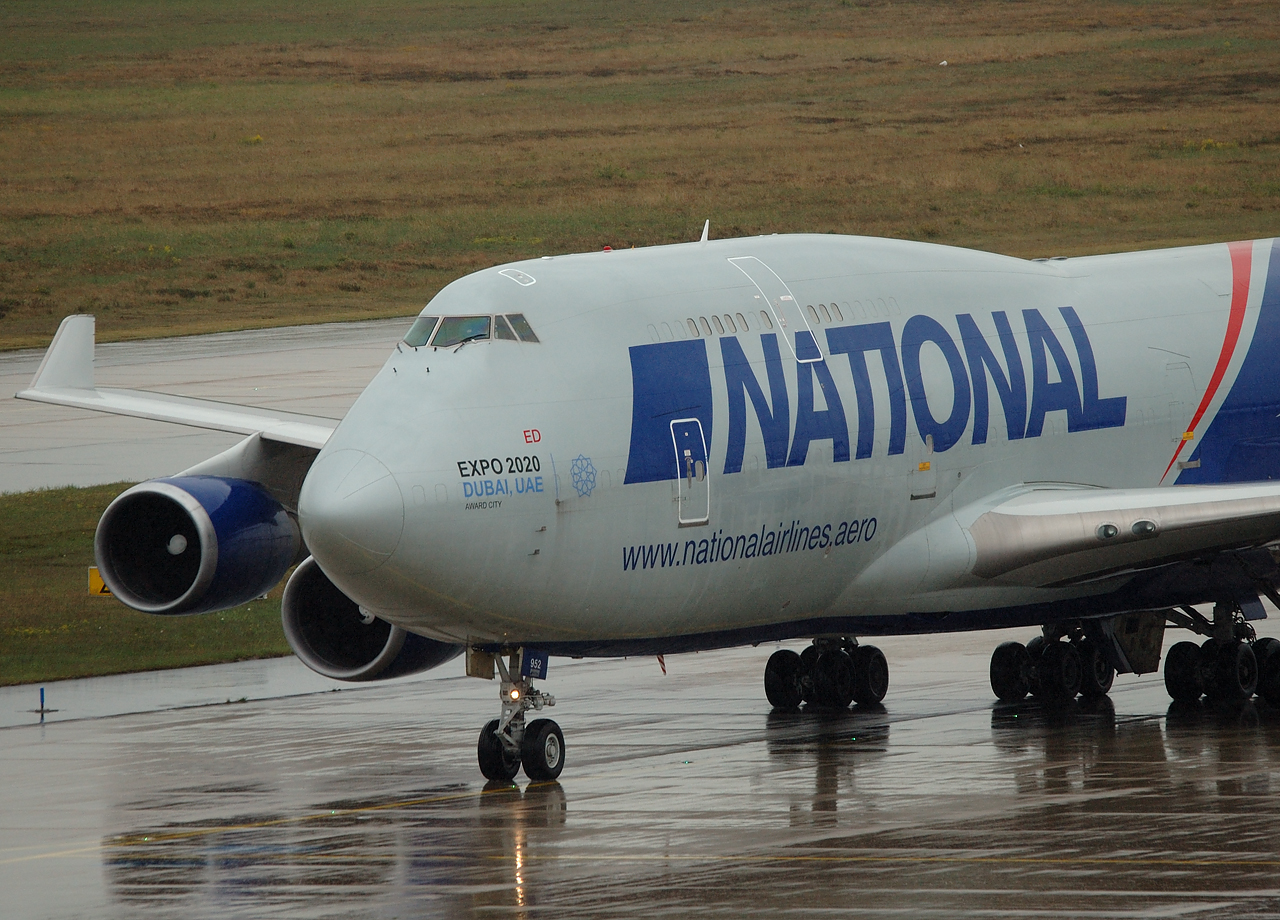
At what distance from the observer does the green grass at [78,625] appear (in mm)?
31203

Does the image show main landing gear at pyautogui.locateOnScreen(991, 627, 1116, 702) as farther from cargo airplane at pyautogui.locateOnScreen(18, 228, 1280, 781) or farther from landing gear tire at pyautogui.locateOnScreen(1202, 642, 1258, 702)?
landing gear tire at pyautogui.locateOnScreen(1202, 642, 1258, 702)

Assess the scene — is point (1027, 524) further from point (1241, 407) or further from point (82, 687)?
point (82, 687)

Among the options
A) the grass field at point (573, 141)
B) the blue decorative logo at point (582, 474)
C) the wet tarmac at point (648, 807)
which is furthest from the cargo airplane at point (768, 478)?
the grass field at point (573, 141)

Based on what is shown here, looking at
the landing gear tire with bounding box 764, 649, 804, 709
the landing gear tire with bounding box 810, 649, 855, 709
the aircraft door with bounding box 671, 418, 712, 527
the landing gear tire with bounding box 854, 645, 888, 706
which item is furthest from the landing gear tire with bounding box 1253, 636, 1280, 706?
the aircraft door with bounding box 671, 418, 712, 527

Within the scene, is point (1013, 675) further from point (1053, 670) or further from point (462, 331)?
point (462, 331)

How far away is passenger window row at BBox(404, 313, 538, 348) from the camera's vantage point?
70.0 feet

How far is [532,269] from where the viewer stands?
72.9 feet

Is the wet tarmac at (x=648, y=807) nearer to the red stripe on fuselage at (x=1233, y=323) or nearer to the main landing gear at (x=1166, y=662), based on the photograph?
the main landing gear at (x=1166, y=662)

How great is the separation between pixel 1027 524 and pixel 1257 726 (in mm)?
3393

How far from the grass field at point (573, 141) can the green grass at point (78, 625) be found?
26.6 meters

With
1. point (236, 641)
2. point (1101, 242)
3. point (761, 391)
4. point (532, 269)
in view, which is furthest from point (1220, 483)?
point (1101, 242)

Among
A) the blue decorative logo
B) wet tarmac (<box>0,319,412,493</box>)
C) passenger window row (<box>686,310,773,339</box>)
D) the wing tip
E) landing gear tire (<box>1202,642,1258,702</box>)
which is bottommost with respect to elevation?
landing gear tire (<box>1202,642,1258,702</box>)

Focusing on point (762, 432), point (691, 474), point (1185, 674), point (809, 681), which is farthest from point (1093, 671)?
point (691, 474)

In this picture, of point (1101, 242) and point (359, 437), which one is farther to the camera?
point (1101, 242)
